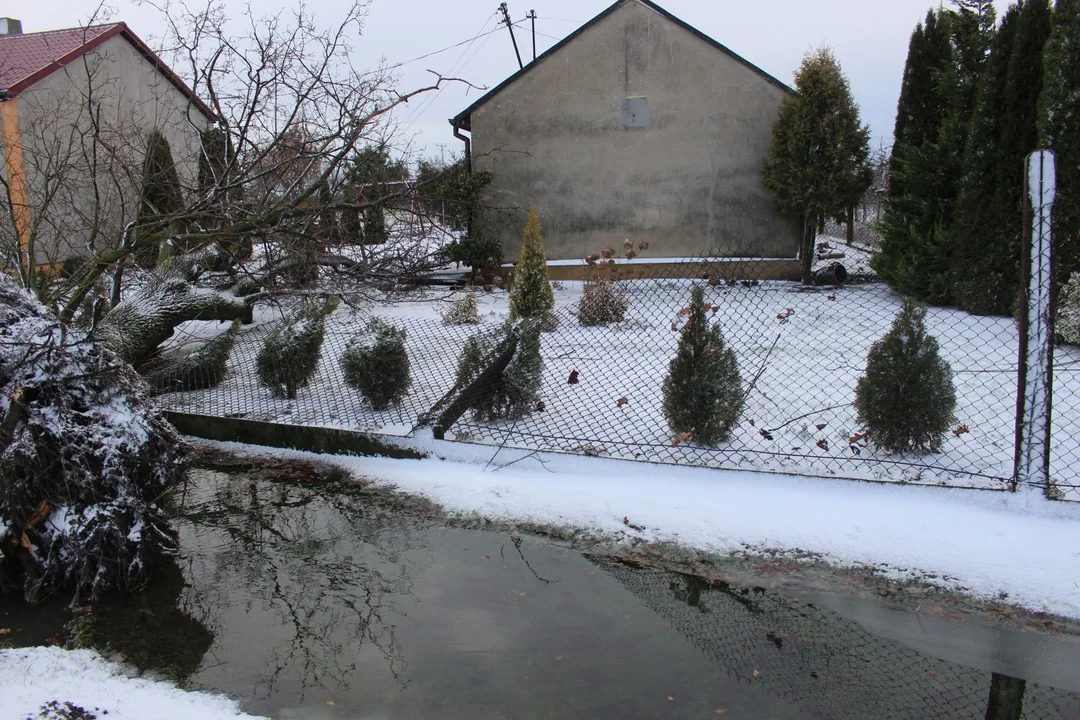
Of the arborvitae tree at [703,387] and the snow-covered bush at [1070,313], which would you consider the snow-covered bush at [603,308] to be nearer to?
the arborvitae tree at [703,387]

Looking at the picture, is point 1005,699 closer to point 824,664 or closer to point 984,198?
point 824,664

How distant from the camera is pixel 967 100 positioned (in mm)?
10109

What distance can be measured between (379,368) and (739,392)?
2.78 metres

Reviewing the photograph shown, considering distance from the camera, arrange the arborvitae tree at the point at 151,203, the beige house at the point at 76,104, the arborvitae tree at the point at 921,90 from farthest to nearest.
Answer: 1. the arborvitae tree at the point at 921,90
2. the beige house at the point at 76,104
3. the arborvitae tree at the point at 151,203

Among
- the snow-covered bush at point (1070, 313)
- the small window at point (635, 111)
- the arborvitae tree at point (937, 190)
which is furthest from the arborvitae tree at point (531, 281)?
the snow-covered bush at point (1070, 313)

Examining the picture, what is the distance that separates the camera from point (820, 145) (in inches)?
486

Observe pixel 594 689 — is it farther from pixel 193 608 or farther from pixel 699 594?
pixel 193 608

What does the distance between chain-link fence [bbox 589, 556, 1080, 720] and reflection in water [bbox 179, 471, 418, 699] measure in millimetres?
1271

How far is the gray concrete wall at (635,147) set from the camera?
13594 millimetres

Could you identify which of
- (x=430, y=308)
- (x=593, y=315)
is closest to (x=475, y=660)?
(x=593, y=315)

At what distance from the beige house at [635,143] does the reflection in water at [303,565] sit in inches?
375

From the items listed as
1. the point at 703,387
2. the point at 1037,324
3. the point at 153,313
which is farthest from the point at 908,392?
the point at 153,313

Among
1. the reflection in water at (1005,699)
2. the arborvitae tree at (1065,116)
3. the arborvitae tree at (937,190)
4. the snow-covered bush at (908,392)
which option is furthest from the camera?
the arborvitae tree at (937,190)

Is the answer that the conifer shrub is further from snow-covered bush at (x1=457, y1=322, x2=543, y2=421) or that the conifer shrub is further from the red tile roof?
snow-covered bush at (x1=457, y1=322, x2=543, y2=421)
